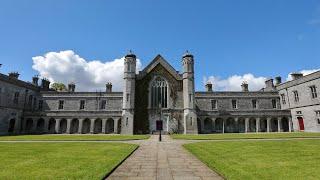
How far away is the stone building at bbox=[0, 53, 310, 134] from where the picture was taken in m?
37.7

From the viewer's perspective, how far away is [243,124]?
44.2 metres

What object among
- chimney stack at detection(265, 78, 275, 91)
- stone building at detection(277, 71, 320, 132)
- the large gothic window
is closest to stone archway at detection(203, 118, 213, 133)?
the large gothic window

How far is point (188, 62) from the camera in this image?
3956cm

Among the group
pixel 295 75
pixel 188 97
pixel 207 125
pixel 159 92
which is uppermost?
pixel 295 75

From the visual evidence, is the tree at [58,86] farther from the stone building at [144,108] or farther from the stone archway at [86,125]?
the stone archway at [86,125]

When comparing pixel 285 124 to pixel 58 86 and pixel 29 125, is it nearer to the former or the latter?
pixel 29 125

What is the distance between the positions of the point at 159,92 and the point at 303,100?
77.8 feet

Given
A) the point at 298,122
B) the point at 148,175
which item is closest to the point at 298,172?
the point at 148,175

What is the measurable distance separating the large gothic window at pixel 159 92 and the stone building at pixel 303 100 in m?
22.3

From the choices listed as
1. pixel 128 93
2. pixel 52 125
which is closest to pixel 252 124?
pixel 128 93

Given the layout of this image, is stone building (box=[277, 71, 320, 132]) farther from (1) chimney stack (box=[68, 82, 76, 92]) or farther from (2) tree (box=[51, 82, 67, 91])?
A: (2) tree (box=[51, 82, 67, 91])

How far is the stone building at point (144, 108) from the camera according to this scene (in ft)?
124

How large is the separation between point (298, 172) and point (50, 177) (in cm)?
760

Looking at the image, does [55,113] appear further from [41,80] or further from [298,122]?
[298,122]
